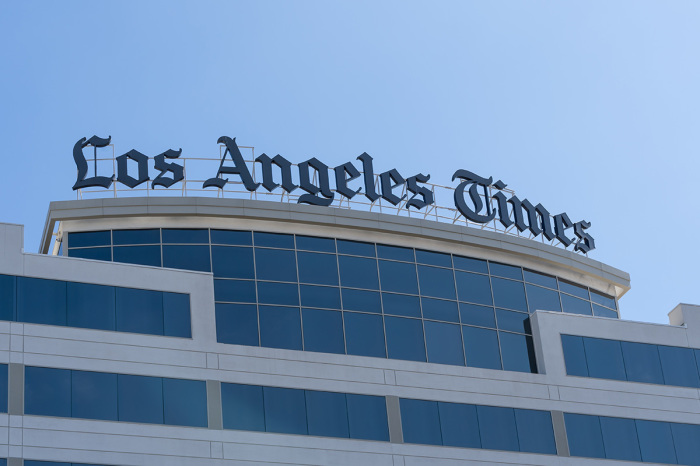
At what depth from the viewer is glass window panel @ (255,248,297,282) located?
61.4 m

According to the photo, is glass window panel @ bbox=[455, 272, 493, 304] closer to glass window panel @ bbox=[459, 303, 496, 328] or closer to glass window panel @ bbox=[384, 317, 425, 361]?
glass window panel @ bbox=[459, 303, 496, 328]

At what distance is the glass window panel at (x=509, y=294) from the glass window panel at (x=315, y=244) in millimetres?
8904

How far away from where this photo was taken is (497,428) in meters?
61.2

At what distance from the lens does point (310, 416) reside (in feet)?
190

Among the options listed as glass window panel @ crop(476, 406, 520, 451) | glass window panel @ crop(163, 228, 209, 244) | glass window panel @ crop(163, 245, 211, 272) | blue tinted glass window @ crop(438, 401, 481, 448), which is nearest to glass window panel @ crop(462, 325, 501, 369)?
glass window panel @ crop(476, 406, 520, 451)

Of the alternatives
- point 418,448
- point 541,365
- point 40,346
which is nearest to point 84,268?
point 40,346

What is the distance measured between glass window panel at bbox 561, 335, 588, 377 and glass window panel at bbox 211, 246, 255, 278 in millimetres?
16362

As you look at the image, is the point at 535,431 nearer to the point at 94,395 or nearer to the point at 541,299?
the point at 541,299

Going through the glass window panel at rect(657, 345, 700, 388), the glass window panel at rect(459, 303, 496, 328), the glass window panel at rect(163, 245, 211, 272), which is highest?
the glass window panel at rect(163, 245, 211, 272)

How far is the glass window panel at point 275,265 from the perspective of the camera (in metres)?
61.4

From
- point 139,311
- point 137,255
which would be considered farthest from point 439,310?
point 139,311

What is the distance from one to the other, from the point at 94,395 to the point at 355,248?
15.8 m

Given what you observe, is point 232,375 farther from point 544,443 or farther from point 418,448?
point 544,443

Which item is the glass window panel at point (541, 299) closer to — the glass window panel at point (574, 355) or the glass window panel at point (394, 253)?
the glass window panel at point (574, 355)
